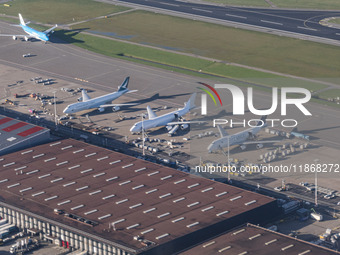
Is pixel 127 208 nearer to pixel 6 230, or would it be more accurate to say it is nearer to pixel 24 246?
pixel 24 246

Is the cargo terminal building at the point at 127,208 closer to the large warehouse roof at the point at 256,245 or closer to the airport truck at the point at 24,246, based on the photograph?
the airport truck at the point at 24,246

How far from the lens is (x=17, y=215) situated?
182m

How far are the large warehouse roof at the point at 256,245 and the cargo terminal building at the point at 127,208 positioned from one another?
197 inches

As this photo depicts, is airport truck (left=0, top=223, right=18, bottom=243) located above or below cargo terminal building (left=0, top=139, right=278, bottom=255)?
below

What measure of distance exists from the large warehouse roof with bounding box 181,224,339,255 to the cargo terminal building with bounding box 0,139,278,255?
500 centimetres

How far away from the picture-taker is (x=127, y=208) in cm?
17975

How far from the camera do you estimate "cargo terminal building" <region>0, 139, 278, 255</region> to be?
168m

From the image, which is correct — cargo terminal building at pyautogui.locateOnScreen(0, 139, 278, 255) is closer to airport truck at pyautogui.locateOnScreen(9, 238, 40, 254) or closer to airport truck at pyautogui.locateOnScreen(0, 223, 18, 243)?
airport truck at pyautogui.locateOnScreen(0, 223, 18, 243)

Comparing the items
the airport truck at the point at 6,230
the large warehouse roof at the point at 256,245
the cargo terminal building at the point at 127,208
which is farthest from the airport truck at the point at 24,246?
the large warehouse roof at the point at 256,245

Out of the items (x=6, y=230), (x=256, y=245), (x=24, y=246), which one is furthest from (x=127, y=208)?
(x=256, y=245)

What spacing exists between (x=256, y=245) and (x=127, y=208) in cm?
3120

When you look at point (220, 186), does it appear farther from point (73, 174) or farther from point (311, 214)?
point (73, 174)

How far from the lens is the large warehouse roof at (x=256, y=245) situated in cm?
16075

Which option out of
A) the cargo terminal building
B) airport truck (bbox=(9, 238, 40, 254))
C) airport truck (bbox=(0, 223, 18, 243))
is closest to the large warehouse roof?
the cargo terminal building
